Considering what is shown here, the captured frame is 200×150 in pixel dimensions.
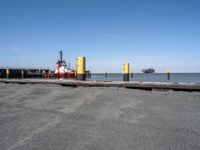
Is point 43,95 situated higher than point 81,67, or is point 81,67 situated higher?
point 81,67

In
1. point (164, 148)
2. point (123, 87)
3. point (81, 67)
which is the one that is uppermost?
point (81, 67)

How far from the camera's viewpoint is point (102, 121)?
347 centimetres

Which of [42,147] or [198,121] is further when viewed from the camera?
[198,121]

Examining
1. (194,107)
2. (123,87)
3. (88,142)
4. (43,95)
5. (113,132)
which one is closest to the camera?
(88,142)

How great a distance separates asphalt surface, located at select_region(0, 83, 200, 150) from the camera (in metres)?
2.66

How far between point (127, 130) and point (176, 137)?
0.65 meters

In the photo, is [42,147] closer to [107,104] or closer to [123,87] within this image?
[107,104]

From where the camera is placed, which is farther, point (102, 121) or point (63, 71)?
point (63, 71)

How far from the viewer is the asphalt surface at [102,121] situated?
266 cm

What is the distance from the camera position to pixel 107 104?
447cm

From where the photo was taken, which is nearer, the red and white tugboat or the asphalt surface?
the asphalt surface

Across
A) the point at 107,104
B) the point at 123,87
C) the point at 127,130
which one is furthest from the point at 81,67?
the point at 127,130

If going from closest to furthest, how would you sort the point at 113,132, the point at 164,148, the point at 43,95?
the point at 164,148
the point at 113,132
the point at 43,95

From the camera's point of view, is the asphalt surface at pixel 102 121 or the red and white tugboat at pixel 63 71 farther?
the red and white tugboat at pixel 63 71
